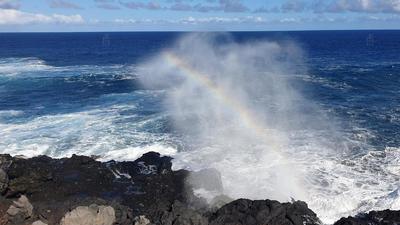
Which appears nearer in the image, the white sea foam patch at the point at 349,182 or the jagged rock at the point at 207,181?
the white sea foam patch at the point at 349,182

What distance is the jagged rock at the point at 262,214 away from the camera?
21.4m

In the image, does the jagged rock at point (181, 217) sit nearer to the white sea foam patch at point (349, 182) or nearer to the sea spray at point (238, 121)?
the sea spray at point (238, 121)

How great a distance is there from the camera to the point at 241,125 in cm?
4388

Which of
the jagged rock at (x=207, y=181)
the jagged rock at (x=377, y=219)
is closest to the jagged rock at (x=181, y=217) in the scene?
the jagged rock at (x=207, y=181)

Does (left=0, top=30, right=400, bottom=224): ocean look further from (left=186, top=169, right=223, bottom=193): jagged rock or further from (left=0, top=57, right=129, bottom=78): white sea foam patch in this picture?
(left=0, top=57, right=129, bottom=78): white sea foam patch

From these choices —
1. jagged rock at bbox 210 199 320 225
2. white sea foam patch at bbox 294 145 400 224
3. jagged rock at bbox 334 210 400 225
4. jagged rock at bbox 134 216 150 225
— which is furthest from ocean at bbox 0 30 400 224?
jagged rock at bbox 134 216 150 225

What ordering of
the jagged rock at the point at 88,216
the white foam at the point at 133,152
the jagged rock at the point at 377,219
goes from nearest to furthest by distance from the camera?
the jagged rock at the point at 88,216
the jagged rock at the point at 377,219
the white foam at the point at 133,152

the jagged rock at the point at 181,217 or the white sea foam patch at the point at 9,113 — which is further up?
the jagged rock at the point at 181,217

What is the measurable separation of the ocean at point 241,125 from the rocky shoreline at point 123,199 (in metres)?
2.30

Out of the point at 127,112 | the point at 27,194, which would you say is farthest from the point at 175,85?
the point at 27,194

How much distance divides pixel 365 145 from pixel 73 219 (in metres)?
23.6

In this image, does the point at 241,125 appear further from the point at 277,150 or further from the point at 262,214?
the point at 262,214

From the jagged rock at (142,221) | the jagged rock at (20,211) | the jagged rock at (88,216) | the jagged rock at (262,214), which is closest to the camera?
the jagged rock at (88,216)

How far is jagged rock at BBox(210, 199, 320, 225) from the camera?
21.4m
